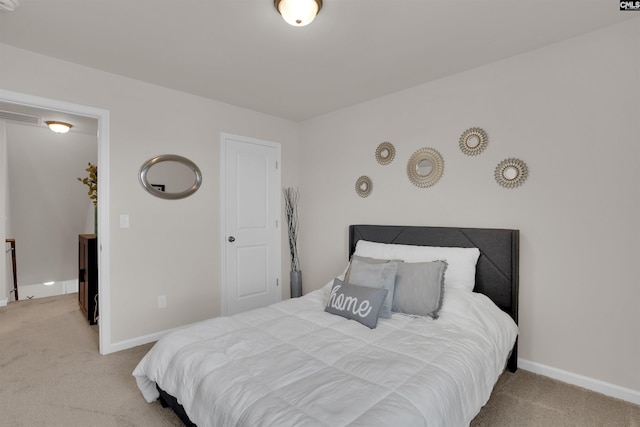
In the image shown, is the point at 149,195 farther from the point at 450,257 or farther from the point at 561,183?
the point at 561,183

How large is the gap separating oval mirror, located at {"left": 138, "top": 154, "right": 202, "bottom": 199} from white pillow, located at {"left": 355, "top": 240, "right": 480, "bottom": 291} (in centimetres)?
202

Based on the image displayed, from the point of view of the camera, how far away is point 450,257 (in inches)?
97.6

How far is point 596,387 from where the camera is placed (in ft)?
6.98

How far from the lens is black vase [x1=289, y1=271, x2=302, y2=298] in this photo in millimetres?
3998

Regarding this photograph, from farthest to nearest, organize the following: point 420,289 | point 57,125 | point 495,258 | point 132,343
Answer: point 57,125, point 132,343, point 495,258, point 420,289

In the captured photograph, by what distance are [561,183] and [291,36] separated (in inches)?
84.5

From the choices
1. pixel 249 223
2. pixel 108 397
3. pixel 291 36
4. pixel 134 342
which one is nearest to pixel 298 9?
pixel 291 36

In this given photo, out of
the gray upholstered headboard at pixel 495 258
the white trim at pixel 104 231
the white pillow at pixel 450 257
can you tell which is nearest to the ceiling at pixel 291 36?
the white trim at pixel 104 231

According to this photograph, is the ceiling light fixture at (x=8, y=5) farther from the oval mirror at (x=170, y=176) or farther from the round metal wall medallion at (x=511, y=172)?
the round metal wall medallion at (x=511, y=172)

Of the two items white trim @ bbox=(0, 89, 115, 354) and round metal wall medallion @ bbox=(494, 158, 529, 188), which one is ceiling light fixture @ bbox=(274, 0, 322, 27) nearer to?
round metal wall medallion @ bbox=(494, 158, 529, 188)

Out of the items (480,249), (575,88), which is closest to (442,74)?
(575,88)

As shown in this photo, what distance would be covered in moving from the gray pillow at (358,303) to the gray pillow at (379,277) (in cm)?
10

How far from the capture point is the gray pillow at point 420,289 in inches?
84.7

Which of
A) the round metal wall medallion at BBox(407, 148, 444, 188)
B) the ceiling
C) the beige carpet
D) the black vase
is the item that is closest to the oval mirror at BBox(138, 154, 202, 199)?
the ceiling
